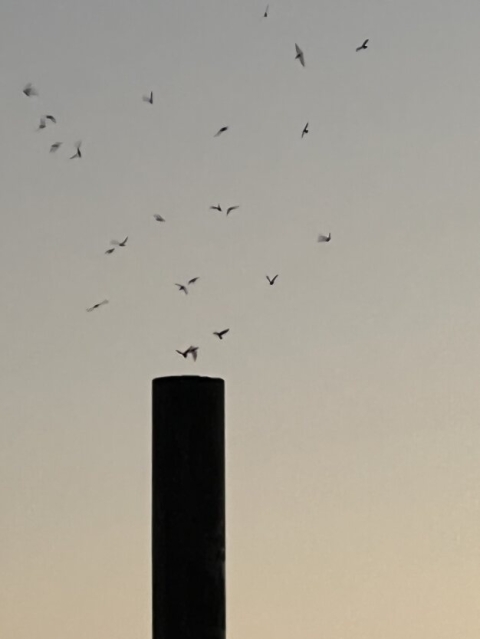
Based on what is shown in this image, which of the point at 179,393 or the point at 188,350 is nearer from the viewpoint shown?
the point at 179,393

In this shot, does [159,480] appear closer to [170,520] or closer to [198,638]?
[170,520]

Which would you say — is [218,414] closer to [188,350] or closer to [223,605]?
[223,605]

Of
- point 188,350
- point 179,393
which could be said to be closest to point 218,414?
point 179,393

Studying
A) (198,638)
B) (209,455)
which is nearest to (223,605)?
(198,638)

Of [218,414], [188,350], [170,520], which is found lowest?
[170,520]

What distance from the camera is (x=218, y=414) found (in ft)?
27.5

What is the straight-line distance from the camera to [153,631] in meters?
8.18

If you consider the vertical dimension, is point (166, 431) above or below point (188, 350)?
below

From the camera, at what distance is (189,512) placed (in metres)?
8.17

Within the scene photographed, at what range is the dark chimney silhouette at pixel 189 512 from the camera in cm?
812

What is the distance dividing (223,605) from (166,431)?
91cm

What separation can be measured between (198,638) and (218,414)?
3.67ft

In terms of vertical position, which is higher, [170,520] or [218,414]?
[218,414]

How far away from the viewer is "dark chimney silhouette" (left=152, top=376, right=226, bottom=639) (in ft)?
26.6
